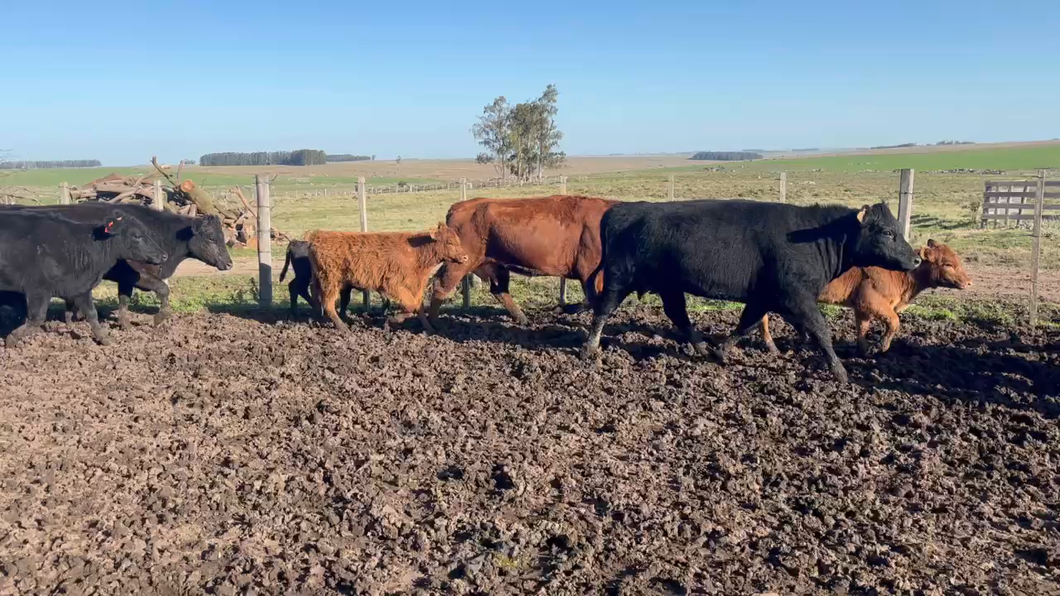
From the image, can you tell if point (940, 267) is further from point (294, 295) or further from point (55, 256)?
point (55, 256)

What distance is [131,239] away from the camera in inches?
365

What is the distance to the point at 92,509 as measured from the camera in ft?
15.2

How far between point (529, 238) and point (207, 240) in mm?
3941

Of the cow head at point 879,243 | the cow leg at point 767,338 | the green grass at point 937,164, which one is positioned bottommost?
the cow leg at point 767,338

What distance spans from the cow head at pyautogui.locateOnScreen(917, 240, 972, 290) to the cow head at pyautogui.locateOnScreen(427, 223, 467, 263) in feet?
15.9

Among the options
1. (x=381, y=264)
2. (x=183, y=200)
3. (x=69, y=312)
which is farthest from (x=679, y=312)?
(x=183, y=200)

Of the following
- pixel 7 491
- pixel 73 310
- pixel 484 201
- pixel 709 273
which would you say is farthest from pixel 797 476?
pixel 73 310

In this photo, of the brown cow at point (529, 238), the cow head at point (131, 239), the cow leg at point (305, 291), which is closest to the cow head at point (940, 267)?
the brown cow at point (529, 238)

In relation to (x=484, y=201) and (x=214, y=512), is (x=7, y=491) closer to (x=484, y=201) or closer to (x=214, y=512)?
(x=214, y=512)

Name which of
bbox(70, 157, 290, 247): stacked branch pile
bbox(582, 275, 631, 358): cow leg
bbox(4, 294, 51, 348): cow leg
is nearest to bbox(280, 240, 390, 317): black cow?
bbox(4, 294, 51, 348): cow leg

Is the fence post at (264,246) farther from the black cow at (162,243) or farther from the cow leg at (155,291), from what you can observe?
the cow leg at (155,291)

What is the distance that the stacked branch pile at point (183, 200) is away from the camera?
1948cm

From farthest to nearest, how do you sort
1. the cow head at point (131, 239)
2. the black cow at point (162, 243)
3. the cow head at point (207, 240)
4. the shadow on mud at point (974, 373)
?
the cow head at point (207, 240) → the black cow at point (162, 243) → the cow head at point (131, 239) → the shadow on mud at point (974, 373)

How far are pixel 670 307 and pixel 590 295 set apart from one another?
1285 millimetres
